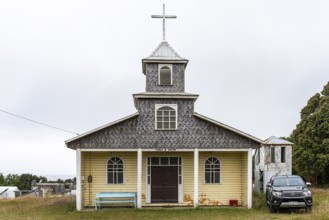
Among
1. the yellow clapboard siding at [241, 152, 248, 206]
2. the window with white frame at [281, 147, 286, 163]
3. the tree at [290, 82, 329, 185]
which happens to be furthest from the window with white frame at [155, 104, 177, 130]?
the tree at [290, 82, 329, 185]

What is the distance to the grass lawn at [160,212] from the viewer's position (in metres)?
20.2

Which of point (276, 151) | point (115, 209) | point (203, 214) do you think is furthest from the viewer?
point (276, 151)

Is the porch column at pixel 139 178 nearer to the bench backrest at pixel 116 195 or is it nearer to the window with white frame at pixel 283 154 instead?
the bench backrest at pixel 116 195

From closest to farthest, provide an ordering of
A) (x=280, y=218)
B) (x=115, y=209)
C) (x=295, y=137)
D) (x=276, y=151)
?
(x=280, y=218) → (x=115, y=209) → (x=276, y=151) → (x=295, y=137)

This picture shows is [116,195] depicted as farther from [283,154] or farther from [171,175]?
[283,154]

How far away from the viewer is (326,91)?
42.4 metres

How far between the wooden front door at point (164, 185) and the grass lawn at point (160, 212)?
189 cm

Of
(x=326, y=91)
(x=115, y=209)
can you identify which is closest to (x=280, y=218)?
(x=115, y=209)

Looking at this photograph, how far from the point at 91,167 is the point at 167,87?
5.75m

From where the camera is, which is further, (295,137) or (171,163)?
(295,137)

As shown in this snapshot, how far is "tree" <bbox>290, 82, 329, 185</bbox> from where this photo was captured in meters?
37.8

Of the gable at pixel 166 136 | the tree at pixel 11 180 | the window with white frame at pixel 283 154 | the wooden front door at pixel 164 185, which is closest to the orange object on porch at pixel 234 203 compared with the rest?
the wooden front door at pixel 164 185

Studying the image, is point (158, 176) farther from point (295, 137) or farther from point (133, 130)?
point (295, 137)

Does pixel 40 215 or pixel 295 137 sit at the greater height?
pixel 295 137
